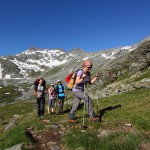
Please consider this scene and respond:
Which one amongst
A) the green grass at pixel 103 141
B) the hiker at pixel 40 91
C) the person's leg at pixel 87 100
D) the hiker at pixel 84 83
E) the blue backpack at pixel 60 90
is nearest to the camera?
the green grass at pixel 103 141

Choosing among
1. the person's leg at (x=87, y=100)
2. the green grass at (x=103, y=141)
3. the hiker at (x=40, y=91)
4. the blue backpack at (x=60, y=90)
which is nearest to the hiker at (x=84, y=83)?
the person's leg at (x=87, y=100)

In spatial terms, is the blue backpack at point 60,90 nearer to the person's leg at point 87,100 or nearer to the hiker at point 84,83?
the hiker at point 84,83

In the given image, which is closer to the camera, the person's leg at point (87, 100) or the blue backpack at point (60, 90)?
the person's leg at point (87, 100)

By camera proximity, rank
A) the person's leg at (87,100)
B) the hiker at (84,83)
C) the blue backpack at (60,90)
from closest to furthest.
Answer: the hiker at (84,83)
the person's leg at (87,100)
the blue backpack at (60,90)

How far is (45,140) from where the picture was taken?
14.2 metres

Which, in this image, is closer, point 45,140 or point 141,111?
point 45,140

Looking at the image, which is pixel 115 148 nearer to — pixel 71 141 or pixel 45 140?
pixel 71 141

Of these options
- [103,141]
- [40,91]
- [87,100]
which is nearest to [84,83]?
[87,100]

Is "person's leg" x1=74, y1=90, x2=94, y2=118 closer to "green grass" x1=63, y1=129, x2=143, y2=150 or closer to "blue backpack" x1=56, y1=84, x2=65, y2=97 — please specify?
"green grass" x1=63, y1=129, x2=143, y2=150

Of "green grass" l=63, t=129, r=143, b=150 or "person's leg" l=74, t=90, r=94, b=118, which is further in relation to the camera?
"person's leg" l=74, t=90, r=94, b=118

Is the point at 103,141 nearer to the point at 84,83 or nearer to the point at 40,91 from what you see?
the point at 84,83

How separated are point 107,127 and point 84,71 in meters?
3.48

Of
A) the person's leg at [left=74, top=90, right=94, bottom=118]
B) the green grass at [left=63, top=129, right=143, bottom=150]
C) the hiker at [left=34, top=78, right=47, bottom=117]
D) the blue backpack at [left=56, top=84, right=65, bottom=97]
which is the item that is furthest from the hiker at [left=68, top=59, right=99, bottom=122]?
the blue backpack at [left=56, top=84, right=65, bottom=97]

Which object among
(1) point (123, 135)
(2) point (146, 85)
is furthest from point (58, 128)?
(2) point (146, 85)
